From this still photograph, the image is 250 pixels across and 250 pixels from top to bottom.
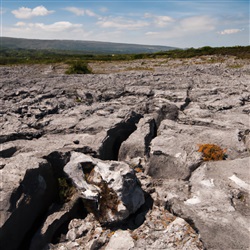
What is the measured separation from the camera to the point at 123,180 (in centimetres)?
766

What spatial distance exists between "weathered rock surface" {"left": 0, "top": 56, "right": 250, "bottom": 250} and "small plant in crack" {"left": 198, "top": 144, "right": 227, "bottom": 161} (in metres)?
0.25

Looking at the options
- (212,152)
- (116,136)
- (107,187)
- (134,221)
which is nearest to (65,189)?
(107,187)

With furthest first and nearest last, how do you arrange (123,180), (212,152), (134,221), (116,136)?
(116,136), (212,152), (123,180), (134,221)

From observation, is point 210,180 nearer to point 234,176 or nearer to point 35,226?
point 234,176

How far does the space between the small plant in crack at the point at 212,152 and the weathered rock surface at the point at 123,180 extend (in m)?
0.25

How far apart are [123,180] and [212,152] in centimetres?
408

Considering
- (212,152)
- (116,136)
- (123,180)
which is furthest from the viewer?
(116,136)

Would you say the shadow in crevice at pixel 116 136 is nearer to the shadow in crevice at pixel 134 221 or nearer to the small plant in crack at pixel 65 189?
the small plant in crack at pixel 65 189

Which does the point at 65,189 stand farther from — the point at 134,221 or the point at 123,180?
the point at 134,221

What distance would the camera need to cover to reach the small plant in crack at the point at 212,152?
9500 millimetres

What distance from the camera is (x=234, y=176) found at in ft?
27.2

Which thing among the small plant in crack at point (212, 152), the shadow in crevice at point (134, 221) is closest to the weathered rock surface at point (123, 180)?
the shadow in crevice at point (134, 221)

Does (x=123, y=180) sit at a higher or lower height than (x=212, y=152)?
lower

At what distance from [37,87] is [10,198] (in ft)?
A: 52.8
